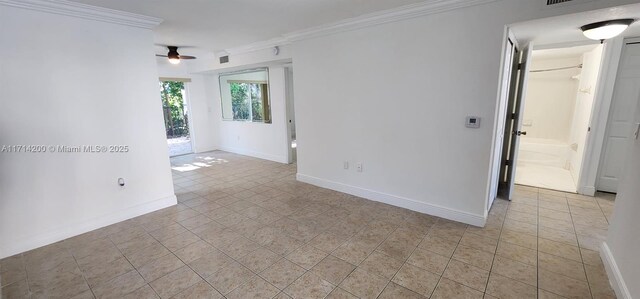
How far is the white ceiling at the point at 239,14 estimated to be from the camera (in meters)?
2.70

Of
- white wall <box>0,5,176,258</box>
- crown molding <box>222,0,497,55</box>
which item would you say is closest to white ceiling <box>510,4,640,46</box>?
crown molding <box>222,0,497,55</box>

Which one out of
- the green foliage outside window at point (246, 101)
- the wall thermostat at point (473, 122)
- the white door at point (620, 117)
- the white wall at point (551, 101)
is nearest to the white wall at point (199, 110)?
the green foliage outside window at point (246, 101)

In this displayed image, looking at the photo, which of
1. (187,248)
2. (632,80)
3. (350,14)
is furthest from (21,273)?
(632,80)

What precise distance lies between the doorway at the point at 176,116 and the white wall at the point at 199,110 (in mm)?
171

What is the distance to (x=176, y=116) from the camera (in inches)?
313

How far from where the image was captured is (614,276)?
191 centimetres

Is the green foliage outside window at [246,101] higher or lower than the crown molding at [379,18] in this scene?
lower

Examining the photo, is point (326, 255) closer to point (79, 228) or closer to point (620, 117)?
point (79, 228)

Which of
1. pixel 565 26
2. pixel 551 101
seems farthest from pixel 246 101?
pixel 551 101

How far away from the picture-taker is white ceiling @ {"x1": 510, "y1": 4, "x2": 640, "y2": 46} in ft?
6.98

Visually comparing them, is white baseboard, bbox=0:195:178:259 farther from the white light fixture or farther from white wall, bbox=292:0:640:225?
the white light fixture

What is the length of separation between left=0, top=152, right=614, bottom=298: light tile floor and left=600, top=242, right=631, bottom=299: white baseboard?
60 millimetres

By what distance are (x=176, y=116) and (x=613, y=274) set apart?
9.05 metres

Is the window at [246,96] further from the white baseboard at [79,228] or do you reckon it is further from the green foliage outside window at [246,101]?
the white baseboard at [79,228]
